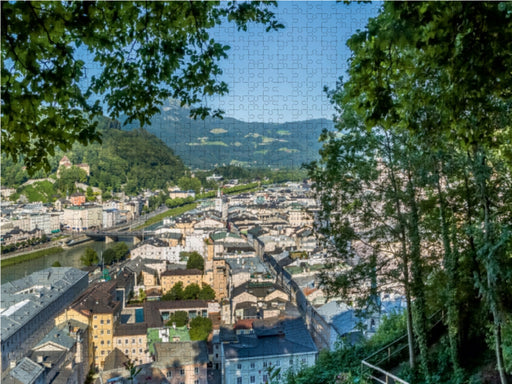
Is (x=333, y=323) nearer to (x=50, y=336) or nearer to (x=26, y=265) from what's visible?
→ (x=50, y=336)

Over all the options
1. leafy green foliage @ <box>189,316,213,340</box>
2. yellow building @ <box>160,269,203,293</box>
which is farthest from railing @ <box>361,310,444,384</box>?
yellow building @ <box>160,269,203,293</box>

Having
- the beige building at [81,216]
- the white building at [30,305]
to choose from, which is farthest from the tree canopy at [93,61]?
the beige building at [81,216]

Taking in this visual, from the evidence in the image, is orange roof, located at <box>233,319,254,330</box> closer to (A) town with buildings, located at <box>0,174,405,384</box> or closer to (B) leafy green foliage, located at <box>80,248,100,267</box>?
(A) town with buildings, located at <box>0,174,405,384</box>

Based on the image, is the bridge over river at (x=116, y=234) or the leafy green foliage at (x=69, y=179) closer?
the leafy green foliage at (x=69, y=179)

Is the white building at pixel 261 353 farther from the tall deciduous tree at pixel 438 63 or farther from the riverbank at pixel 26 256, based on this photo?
the riverbank at pixel 26 256

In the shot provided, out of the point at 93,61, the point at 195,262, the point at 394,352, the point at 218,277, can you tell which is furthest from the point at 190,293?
the point at 93,61

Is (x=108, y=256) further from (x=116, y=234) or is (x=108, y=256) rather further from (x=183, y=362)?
(x=183, y=362)

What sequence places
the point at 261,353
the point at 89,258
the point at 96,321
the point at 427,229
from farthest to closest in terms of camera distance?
the point at 89,258, the point at 96,321, the point at 261,353, the point at 427,229
